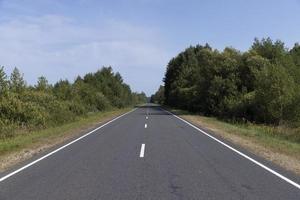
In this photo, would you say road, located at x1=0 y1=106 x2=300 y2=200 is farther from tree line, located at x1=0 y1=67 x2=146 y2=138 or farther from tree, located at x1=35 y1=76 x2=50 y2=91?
tree, located at x1=35 y1=76 x2=50 y2=91

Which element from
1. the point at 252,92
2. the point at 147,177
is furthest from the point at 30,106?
the point at 252,92

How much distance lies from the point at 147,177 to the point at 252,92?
3789 cm

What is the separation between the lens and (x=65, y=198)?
8477mm

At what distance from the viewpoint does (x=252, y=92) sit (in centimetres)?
A: 4716

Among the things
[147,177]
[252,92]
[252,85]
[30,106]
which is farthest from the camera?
[252,85]

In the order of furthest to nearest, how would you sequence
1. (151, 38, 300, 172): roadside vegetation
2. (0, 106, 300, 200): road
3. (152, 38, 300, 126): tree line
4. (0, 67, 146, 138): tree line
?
(152, 38, 300, 126): tree line < (151, 38, 300, 172): roadside vegetation < (0, 67, 146, 138): tree line < (0, 106, 300, 200): road

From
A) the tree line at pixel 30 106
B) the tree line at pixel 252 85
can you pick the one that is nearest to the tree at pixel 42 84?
the tree line at pixel 30 106

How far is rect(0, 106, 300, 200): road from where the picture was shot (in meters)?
8.85

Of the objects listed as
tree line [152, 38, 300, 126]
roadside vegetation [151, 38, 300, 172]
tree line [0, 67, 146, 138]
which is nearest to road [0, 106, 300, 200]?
roadside vegetation [151, 38, 300, 172]

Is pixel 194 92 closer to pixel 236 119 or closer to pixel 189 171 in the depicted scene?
pixel 236 119

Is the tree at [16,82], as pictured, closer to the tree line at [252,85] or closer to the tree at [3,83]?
the tree at [3,83]

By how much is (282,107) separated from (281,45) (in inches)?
563

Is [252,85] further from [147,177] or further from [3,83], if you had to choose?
[147,177]

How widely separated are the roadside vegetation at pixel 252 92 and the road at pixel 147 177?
6.16 metres
